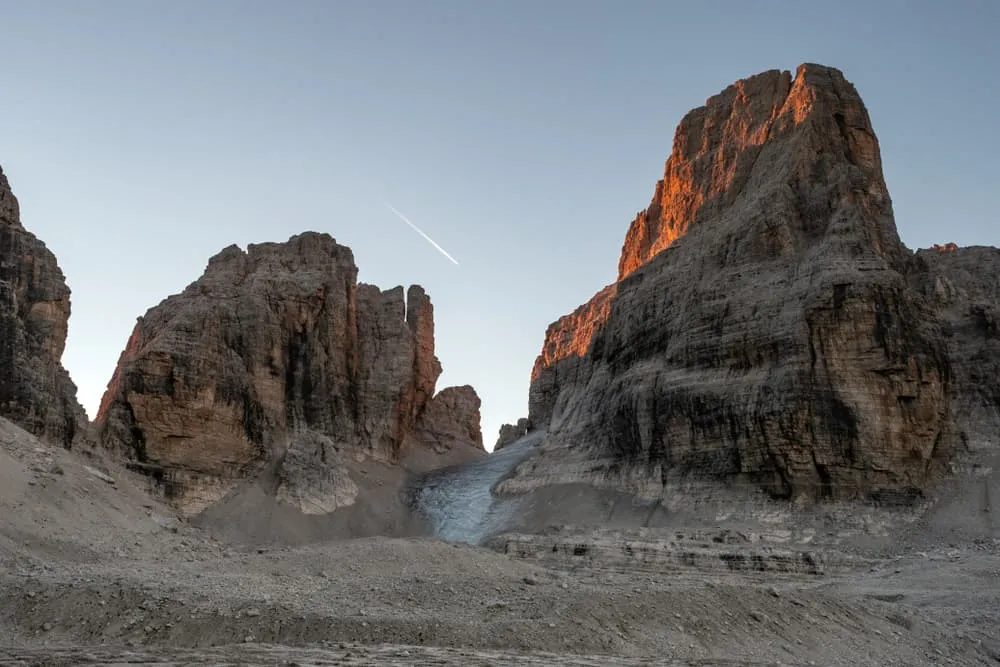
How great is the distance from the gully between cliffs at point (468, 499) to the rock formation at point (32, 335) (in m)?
22.1

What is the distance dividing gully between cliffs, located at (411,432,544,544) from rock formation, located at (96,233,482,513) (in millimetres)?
4558

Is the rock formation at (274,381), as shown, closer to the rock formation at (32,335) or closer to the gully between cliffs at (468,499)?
the gully between cliffs at (468,499)

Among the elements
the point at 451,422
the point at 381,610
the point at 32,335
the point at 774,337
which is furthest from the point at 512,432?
the point at 381,610

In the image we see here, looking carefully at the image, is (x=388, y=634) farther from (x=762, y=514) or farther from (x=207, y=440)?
(x=207, y=440)

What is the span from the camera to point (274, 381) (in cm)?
5759

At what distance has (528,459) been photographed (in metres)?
63.0

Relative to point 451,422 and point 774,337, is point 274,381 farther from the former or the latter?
point 774,337

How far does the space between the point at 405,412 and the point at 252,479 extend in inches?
708

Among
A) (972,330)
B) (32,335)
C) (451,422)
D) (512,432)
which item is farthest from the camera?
(512,432)

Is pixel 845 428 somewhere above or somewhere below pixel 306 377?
below

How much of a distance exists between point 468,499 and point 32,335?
98.6 ft

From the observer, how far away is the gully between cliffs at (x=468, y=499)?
178 feet

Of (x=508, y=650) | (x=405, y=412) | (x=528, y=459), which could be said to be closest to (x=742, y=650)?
(x=508, y=650)

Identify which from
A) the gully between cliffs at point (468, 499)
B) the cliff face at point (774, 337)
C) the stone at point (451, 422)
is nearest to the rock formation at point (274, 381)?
the stone at point (451, 422)
